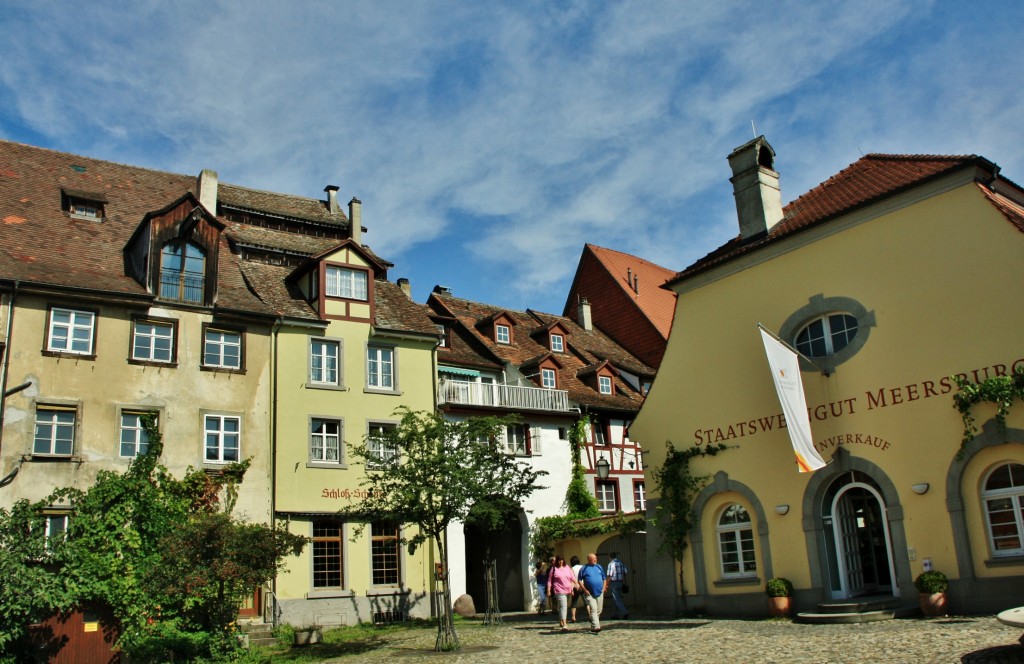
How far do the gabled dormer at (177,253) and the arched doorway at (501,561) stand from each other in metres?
12.4

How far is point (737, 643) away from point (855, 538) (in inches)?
216

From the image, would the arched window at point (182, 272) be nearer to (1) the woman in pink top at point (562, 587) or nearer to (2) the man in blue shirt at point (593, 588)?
(1) the woman in pink top at point (562, 587)

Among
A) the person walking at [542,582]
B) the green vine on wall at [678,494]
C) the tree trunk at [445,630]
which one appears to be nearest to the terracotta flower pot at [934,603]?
the green vine on wall at [678,494]

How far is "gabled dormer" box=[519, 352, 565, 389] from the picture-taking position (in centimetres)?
3531

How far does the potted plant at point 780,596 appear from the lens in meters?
19.1

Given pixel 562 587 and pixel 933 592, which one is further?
pixel 562 587

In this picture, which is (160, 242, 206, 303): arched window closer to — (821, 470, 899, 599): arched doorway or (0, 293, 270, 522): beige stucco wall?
(0, 293, 270, 522): beige stucco wall

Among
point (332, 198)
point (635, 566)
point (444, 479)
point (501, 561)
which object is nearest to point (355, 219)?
point (332, 198)

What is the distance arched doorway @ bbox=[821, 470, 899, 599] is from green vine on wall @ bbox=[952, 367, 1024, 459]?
254 centimetres

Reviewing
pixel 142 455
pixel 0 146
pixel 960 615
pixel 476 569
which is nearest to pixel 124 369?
pixel 142 455

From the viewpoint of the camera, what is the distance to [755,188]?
73.0 feet

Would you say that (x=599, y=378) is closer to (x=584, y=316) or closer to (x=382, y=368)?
(x=584, y=316)

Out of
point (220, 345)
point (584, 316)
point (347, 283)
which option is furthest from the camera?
point (584, 316)

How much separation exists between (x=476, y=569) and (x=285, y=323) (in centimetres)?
1219
